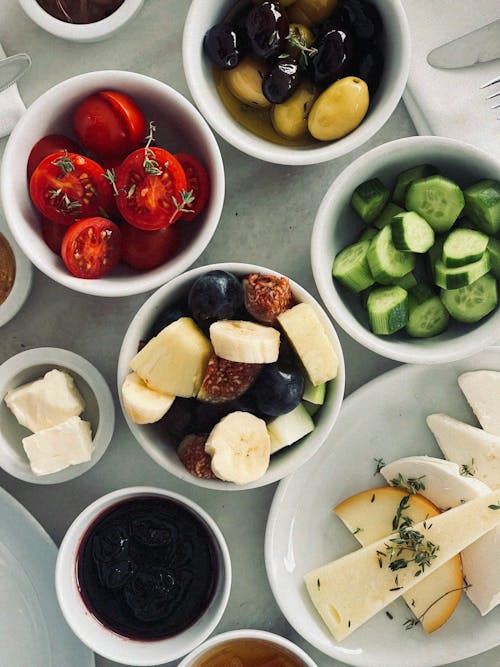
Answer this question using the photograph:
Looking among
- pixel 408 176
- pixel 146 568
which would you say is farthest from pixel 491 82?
pixel 146 568

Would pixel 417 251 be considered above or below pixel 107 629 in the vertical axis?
above

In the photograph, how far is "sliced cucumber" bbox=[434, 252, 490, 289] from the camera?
1.13 meters

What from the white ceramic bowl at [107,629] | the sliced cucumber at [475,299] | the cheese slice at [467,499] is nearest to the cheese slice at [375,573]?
the cheese slice at [467,499]

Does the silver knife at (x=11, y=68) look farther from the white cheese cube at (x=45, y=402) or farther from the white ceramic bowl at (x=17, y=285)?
the white cheese cube at (x=45, y=402)

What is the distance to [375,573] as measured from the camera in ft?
4.21

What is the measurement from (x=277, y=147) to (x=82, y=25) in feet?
1.20

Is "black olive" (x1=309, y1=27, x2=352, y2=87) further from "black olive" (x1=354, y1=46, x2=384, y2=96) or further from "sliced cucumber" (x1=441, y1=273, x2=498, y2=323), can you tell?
"sliced cucumber" (x1=441, y1=273, x2=498, y2=323)

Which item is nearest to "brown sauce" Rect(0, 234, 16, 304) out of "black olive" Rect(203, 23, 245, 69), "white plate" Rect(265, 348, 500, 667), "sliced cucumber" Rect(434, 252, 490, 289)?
"black olive" Rect(203, 23, 245, 69)

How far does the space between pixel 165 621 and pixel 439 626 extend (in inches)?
18.0

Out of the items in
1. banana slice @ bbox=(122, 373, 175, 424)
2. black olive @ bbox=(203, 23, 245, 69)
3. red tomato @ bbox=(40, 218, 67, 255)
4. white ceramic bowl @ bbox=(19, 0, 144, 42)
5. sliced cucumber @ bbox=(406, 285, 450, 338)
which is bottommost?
sliced cucumber @ bbox=(406, 285, 450, 338)

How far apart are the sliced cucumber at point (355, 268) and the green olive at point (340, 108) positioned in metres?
0.17

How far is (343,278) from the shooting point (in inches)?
46.9

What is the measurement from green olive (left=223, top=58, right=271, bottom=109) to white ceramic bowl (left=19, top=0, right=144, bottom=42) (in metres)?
0.19

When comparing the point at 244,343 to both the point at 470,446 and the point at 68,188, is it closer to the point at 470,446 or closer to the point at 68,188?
the point at 68,188
